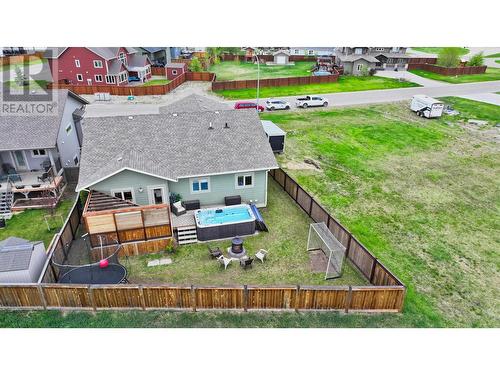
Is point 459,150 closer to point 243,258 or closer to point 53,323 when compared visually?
point 243,258

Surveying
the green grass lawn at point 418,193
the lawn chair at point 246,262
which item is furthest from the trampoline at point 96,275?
the green grass lawn at point 418,193

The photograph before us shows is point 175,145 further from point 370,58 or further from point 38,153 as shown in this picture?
point 370,58

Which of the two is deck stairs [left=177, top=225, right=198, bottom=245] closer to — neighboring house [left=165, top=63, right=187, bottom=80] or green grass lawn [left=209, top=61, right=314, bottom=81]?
green grass lawn [left=209, top=61, right=314, bottom=81]

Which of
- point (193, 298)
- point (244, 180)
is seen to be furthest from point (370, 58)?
point (193, 298)

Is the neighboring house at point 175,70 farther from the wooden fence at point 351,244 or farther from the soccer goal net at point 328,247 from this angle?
the soccer goal net at point 328,247

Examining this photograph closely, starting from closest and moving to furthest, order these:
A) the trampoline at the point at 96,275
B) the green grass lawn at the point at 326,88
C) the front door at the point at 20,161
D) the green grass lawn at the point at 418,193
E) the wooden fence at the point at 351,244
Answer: the trampoline at the point at 96,275 → the wooden fence at the point at 351,244 → the green grass lawn at the point at 418,193 → the front door at the point at 20,161 → the green grass lawn at the point at 326,88
